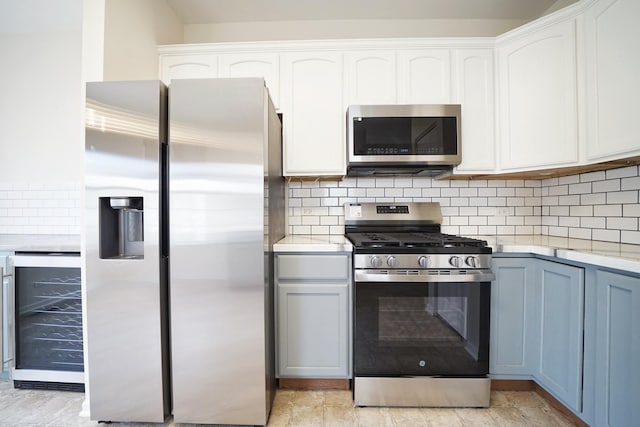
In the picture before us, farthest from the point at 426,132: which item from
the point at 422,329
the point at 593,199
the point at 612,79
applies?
the point at 422,329

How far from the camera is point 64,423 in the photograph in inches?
61.4

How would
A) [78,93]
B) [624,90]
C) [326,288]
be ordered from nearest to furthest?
[624,90] → [326,288] → [78,93]

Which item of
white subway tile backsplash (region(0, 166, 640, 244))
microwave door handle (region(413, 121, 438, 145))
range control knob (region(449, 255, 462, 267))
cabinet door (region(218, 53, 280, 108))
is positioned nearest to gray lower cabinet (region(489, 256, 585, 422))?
range control knob (region(449, 255, 462, 267))

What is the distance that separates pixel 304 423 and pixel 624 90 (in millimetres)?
2411

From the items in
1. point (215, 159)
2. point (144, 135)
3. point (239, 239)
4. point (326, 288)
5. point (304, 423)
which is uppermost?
point (144, 135)

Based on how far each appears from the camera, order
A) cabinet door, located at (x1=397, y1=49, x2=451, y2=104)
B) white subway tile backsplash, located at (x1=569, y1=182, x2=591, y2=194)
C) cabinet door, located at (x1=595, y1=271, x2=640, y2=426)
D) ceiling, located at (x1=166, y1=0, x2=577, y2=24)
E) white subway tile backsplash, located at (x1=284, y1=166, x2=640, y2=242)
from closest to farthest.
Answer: cabinet door, located at (x1=595, y1=271, x2=640, y2=426) < white subway tile backsplash, located at (x1=569, y1=182, x2=591, y2=194) < cabinet door, located at (x1=397, y1=49, x2=451, y2=104) < ceiling, located at (x1=166, y1=0, x2=577, y2=24) < white subway tile backsplash, located at (x1=284, y1=166, x2=640, y2=242)

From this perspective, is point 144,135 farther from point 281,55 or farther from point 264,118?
point 281,55

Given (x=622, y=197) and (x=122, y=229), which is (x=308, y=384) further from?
(x=622, y=197)

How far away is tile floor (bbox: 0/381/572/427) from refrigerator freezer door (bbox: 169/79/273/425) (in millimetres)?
328

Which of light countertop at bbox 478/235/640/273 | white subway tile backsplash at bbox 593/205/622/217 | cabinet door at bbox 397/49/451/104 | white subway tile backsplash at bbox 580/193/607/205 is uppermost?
cabinet door at bbox 397/49/451/104

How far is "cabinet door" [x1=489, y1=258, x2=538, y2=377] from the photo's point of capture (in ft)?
5.66

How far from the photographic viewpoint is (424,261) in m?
1.64

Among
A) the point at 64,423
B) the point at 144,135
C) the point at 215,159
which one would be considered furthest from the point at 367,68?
the point at 64,423

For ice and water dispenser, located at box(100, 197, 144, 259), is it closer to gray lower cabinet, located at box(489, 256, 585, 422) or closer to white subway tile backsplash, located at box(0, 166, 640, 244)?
white subway tile backsplash, located at box(0, 166, 640, 244)
